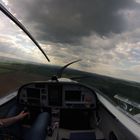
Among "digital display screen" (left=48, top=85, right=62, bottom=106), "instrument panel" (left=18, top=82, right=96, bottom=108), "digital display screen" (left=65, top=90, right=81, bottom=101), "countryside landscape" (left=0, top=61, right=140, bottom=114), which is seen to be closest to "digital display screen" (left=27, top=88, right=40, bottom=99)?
"instrument panel" (left=18, top=82, right=96, bottom=108)

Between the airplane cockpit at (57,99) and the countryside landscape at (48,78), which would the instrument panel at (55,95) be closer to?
the airplane cockpit at (57,99)

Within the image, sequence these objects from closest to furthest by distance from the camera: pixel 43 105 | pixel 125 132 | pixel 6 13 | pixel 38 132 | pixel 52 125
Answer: pixel 6 13 < pixel 125 132 < pixel 38 132 < pixel 52 125 < pixel 43 105

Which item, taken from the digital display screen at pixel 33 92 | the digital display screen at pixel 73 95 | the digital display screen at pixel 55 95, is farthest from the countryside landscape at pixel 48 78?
the digital display screen at pixel 55 95

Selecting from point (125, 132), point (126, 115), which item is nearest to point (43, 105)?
point (126, 115)

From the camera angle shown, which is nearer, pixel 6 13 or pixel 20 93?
pixel 6 13

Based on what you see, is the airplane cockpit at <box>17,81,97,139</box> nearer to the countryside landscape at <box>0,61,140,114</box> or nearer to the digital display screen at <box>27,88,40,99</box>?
the digital display screen at <box>27,88,40,99</box>

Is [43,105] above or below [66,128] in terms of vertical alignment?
above

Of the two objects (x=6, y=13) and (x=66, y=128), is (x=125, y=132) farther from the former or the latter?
(x=66, y=128)
